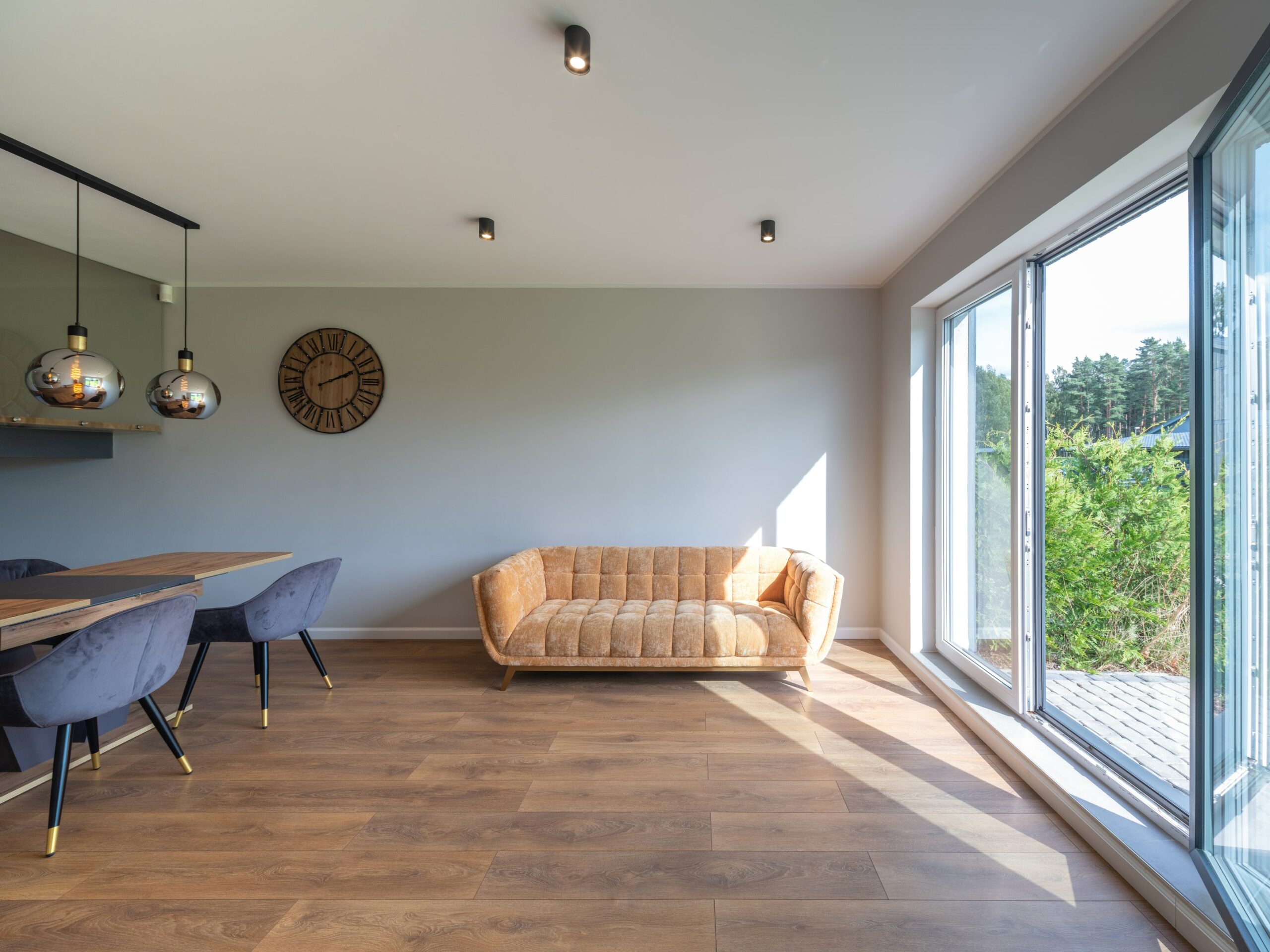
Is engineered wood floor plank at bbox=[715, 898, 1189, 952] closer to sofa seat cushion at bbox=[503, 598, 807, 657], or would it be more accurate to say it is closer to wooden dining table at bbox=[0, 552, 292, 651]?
sofa seat cushion at bbox=[503, 598, 807, 657]

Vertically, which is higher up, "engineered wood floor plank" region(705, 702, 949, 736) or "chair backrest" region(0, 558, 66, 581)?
"chair backrest" region(0, 558, 66, 581)

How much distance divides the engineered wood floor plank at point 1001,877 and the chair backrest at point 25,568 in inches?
158

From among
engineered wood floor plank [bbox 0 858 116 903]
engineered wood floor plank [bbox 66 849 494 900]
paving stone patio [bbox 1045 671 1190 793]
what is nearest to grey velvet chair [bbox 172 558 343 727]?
engineered wood floor plank [bbox 0 858 116 903]

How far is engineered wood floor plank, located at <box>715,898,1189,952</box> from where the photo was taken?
63.4 inches

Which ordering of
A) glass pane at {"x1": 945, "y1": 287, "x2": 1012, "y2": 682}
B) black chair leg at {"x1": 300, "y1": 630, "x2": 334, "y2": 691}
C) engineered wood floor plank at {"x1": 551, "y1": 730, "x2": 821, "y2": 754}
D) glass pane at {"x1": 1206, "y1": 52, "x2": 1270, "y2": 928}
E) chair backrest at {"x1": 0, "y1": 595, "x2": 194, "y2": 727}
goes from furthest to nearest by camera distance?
black chair leg at {"x1": 300, "y1": 630, "x2": 334, "y2": 691}, glass pane at {"x1": 945, "y1": 287, "x2": 1012, "y2": 682}, engineered wood floor plank at {"x1": 551, "y1": 730, "x2": 821, "y2": 754}, chair backrest at {"x1": 0, "y1": 595, "x2": 194, "y2": 727}, glass pane at {"x1": 1206, "y1": 52, "x2": 1270, "y2": 928}

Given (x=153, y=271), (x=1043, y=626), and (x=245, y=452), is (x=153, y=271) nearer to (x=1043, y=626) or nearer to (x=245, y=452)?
(x=245, y=452)

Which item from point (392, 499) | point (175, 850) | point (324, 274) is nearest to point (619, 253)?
point (324, 274)

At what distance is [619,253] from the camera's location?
389 cm

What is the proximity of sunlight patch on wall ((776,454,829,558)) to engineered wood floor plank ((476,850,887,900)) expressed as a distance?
8.61 feet

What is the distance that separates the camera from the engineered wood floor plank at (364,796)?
2.29m

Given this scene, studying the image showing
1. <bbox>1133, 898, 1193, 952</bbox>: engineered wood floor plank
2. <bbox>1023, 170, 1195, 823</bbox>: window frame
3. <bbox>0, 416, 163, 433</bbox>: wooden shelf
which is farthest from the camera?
<bbox>0, 416, 163, 433</bbox>: wooden shelf

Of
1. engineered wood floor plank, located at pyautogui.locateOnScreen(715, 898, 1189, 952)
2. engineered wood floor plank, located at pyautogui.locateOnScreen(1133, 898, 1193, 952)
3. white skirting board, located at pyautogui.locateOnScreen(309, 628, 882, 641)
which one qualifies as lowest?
engineered wood floor plank, located at pyautogui.locateOnScreen(715, 898, 1189, 952)

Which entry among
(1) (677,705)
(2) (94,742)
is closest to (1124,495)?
(1) (677,705)

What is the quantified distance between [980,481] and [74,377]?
4155 mm
